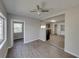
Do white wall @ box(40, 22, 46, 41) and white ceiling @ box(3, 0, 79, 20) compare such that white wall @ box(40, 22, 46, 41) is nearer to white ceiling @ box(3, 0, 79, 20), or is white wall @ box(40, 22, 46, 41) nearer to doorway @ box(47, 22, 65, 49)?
doorway @ box(47, 22, 65, 49)

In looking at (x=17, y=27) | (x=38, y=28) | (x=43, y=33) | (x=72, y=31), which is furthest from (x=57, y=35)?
(x=17, y=27)

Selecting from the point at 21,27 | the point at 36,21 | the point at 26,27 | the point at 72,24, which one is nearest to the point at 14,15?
the point at 26,27

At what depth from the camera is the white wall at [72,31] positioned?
128 inches

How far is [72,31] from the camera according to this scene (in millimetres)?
3488

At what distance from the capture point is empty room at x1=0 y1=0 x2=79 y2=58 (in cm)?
301

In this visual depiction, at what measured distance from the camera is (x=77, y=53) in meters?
3.21

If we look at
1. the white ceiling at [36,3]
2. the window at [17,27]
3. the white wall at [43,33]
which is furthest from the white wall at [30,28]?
the window at [17,27]

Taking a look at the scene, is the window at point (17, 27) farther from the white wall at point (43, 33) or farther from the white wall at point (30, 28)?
the white wall at point (43, 33)

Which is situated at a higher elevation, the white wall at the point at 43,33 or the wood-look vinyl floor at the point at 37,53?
the white wall at the point at 43,33

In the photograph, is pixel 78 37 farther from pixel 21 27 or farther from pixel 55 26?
pixel 21 27

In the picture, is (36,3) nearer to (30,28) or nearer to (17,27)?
(30,28)

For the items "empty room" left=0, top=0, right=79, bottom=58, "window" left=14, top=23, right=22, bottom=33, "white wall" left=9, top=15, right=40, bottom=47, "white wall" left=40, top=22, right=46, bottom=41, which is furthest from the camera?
"window" left=14, top=23, right=22, bottom=33

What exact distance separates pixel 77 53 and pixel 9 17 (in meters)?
A: 4.94

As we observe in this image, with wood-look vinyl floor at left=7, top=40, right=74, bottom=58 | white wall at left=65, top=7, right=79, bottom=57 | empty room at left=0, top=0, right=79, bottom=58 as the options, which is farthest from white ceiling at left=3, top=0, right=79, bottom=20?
wood-look vinyl floor at left=7, top=40, right=74, bottom=58
